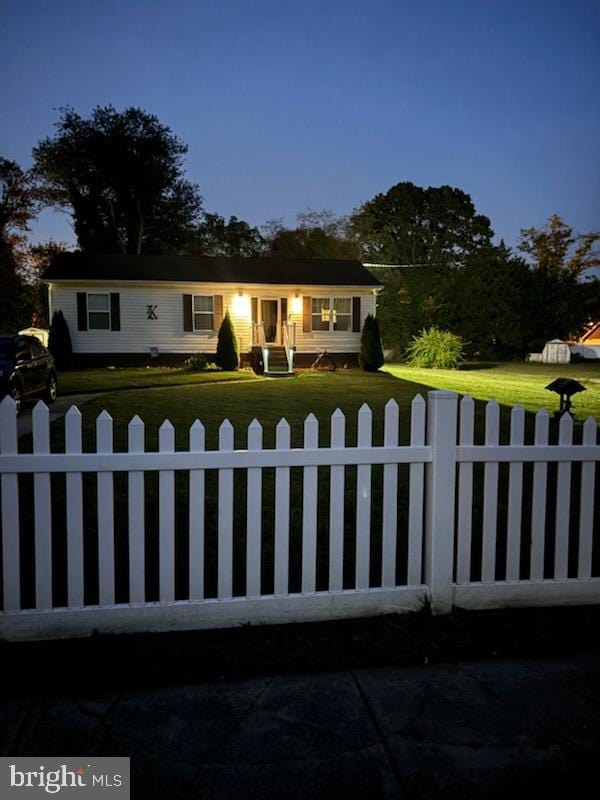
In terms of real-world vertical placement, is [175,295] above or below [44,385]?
above

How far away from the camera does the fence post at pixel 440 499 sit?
3119 mm

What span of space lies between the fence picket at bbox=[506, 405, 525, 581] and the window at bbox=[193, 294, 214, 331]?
812 inches

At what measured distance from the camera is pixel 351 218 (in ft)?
176

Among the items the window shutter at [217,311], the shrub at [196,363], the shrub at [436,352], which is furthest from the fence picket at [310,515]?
the shrub at [436,352]

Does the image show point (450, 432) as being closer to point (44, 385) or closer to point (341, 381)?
point (44, 385)

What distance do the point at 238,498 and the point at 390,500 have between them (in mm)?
2375

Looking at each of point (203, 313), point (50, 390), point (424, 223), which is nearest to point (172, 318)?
point (203, 313)

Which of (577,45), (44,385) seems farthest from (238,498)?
(577,45)

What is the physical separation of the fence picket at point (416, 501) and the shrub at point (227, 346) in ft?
59.6

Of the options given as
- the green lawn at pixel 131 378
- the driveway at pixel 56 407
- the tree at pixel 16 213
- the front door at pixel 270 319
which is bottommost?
the driveway at pixel 56 407

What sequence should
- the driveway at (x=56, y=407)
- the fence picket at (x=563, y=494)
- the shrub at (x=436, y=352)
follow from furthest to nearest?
the shrub at (x=436, y=352)
the driveway at (x=56, y=407)
the fence picket at (x=563, y=494)

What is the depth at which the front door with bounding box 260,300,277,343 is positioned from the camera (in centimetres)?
2489

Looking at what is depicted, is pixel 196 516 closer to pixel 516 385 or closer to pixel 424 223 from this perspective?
pixel 516 385

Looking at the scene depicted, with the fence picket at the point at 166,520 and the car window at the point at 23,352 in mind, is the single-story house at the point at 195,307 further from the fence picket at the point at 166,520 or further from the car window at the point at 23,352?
the fence picket at the point at 166,520
